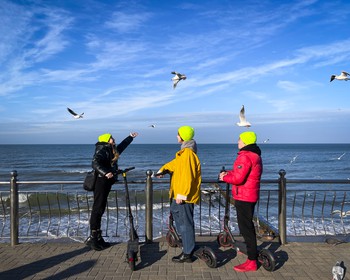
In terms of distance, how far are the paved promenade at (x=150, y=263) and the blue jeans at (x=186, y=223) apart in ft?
0.96

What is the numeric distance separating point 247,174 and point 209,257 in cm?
136

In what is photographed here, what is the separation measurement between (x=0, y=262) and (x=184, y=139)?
11.2ft

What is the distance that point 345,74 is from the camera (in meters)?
8.81

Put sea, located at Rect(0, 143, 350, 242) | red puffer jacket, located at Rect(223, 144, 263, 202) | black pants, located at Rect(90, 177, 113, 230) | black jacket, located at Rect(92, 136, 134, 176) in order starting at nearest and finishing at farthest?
red puffer jacket, located at Rect(223, 144, 263, 202), black jacket, located at Rect(92, 136, 134, 176), black pants, located at Rect(90, 177, 113, 230), sea, located at Rect(0, 143, 350, 242)

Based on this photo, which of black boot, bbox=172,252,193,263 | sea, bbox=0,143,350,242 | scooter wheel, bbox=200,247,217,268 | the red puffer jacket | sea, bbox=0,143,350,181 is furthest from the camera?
sea, bbox=0,143,350,181

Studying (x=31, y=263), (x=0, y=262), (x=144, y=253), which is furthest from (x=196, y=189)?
(x=0, y=262)

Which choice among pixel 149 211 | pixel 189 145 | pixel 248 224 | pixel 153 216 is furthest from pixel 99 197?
pixel 153 216

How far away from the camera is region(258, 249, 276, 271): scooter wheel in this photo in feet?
14.8

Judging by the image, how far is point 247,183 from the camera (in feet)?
14.8

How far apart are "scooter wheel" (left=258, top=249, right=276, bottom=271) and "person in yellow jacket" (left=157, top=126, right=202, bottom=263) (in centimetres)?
100

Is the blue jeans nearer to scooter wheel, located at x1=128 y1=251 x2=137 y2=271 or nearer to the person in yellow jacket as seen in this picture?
the person in yellow jacket

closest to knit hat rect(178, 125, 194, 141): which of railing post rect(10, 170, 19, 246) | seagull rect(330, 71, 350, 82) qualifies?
railing post rect(10, 170, 19, 246)

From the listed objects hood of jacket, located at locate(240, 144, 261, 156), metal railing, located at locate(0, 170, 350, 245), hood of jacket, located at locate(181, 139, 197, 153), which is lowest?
metal railing, located at locate(0, 170, 350, 245)

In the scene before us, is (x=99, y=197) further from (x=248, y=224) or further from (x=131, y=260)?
(x=248, y=224)
